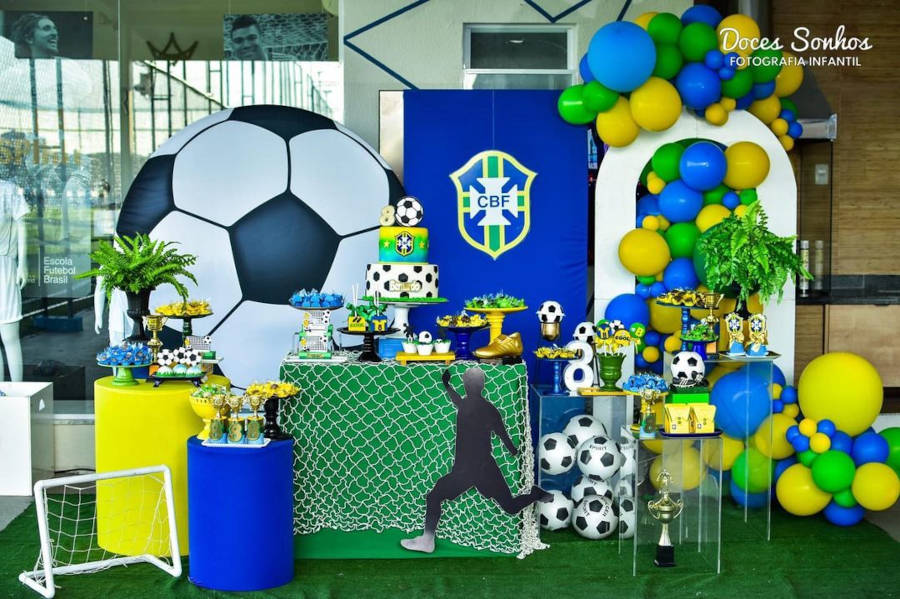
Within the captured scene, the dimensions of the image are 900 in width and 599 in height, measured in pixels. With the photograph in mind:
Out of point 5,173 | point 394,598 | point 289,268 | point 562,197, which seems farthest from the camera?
point 5,173

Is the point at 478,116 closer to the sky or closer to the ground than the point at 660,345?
closer to the sky

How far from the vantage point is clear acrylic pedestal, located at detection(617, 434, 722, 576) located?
5094 mm

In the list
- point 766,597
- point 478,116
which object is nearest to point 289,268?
point 478,116

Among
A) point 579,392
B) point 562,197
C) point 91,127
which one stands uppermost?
point 91,127

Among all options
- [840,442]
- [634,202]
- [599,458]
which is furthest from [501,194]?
[840,442]

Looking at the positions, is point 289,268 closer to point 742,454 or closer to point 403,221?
point 403,221

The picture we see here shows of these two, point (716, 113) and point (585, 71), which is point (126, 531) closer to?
point (585, 71)

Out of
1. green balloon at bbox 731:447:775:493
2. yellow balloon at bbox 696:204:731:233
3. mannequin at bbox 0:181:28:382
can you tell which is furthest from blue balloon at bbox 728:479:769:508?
mannequin at bbox 0:181:28:382

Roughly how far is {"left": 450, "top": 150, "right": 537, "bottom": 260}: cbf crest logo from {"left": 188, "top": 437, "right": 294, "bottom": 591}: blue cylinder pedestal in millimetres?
2325

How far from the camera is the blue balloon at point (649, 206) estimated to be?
645 centimetres

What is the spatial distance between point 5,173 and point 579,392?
173 inches

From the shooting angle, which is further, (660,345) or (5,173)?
(5,173)

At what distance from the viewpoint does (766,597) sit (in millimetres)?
4715

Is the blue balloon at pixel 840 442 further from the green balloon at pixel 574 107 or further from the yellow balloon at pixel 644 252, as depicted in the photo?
the green balloon at pixel 574 107
